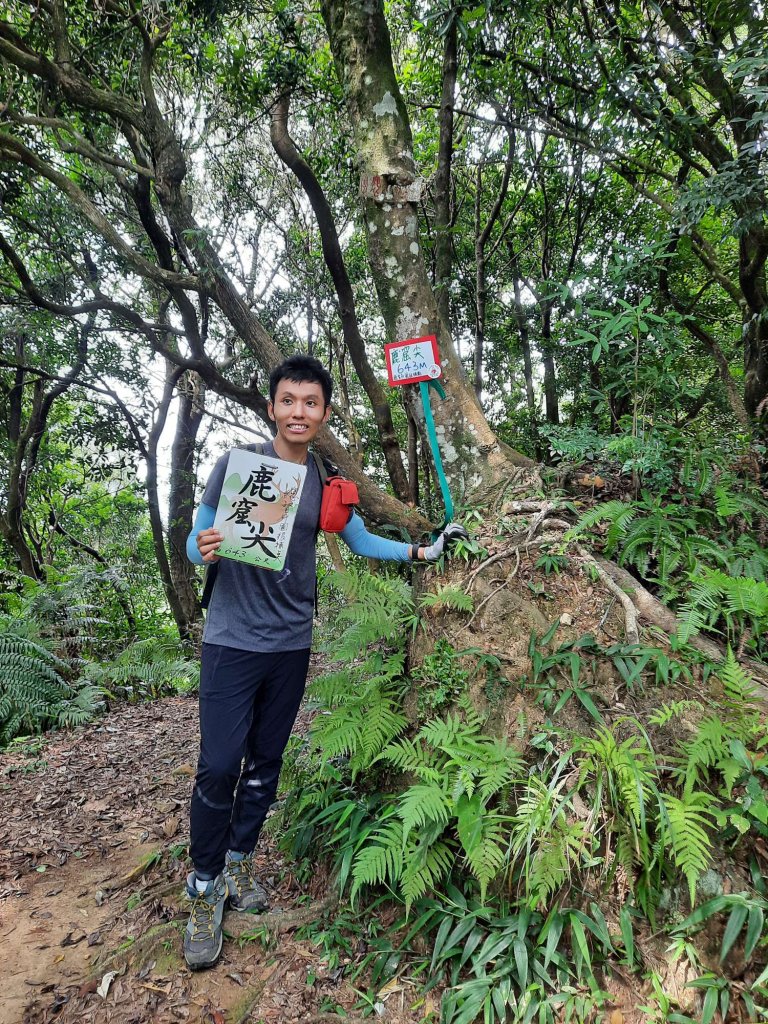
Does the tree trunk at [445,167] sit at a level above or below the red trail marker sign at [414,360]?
above

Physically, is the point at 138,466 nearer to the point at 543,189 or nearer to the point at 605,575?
the point at 543,189

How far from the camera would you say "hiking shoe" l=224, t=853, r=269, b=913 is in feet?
8.87

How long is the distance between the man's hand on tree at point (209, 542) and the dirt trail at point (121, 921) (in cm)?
183

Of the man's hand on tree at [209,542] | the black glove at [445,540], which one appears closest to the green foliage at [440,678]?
the black glove at [445,540]

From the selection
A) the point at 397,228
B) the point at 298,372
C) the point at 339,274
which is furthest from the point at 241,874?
the point at 339,274

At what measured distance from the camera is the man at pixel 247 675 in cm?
250

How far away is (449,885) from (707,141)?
6.82 meters

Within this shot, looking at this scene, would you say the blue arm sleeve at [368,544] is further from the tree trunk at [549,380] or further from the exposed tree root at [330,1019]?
the tree trunk at [549,380]

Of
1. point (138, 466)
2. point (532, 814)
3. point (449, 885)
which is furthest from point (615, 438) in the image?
point (138, 466)

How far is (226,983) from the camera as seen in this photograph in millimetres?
2346

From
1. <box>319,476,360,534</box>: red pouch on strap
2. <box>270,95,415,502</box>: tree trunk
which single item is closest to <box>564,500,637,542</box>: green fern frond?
<box>319,476,360,534</box>: red pouch on strap

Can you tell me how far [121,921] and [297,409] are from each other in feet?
9.04

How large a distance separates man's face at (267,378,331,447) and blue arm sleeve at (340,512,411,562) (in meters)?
0.54

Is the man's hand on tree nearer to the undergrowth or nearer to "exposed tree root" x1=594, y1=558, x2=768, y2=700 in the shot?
the undergrowth
